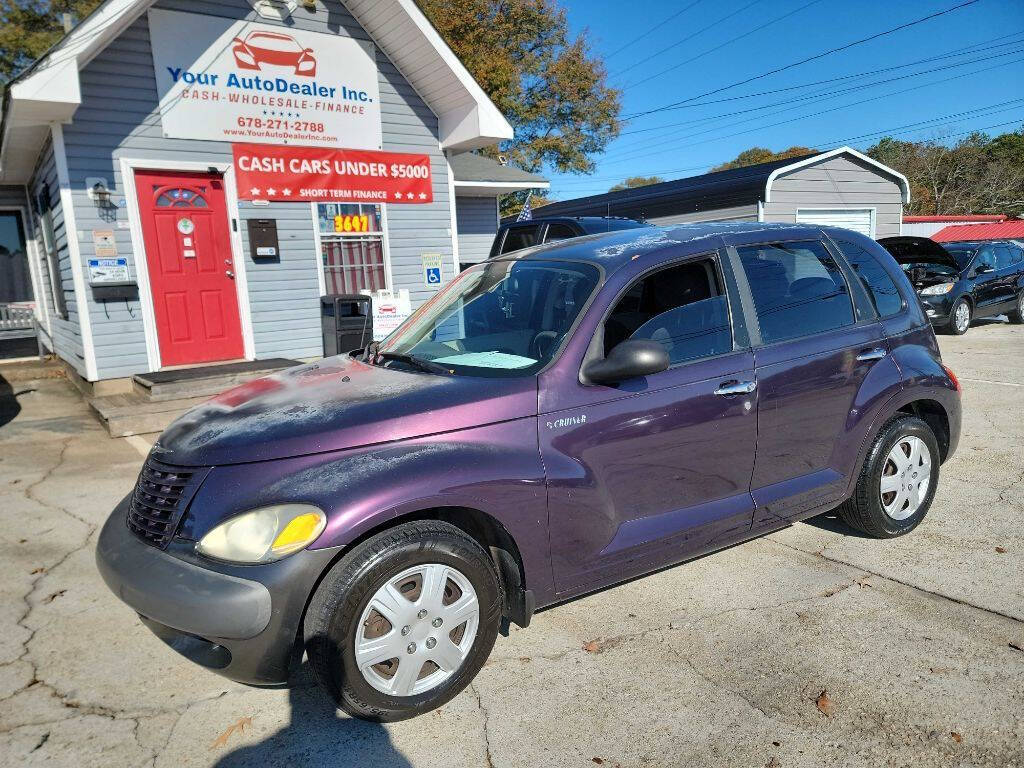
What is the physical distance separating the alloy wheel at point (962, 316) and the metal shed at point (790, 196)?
5013 millimetres

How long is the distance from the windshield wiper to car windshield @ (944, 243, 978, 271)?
1298 cm

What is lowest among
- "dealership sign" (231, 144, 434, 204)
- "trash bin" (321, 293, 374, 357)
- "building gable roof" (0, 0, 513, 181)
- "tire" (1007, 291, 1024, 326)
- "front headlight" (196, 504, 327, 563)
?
"tire" (1007, 291, 1024, 326)

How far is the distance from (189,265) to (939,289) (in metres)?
12.4

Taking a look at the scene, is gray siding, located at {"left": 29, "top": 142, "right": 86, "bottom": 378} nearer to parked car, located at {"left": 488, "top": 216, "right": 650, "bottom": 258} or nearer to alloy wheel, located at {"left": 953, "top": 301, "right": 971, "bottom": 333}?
parked car, located at {"left": 488, "top": 216, "right": 650, "bottom": 258}

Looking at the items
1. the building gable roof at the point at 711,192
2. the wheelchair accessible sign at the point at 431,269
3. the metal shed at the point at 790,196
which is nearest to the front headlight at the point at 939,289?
the metal shed at the point at 790,196

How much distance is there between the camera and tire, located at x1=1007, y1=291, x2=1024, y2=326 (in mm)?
13844

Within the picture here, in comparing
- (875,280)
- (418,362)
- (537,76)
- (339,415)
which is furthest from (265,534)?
(537,76)

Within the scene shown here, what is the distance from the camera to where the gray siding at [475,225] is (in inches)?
527

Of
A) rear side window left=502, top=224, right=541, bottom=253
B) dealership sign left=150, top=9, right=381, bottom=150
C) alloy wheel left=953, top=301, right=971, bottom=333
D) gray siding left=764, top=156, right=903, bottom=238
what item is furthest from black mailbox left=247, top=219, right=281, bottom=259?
gray siding left=764, top=156, right=903, bottom=238

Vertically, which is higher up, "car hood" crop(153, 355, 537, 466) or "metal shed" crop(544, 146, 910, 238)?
"metal shed" crop(544, 146, 910, 238)

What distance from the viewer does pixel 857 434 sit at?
369 cm

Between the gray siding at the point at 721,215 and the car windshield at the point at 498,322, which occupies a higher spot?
the gray siding at the point at 721,215

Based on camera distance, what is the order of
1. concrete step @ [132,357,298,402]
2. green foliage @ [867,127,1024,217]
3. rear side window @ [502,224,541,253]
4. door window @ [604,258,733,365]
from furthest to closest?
1. green foliage @ [867,127,1024,217]
2. rear side window @ [502,224,541,253]
3. concrete step @ [132,357,298,402]
4. door window @ [604,258,733,365]

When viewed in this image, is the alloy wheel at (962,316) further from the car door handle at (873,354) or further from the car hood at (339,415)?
the car hood at (339,415)
